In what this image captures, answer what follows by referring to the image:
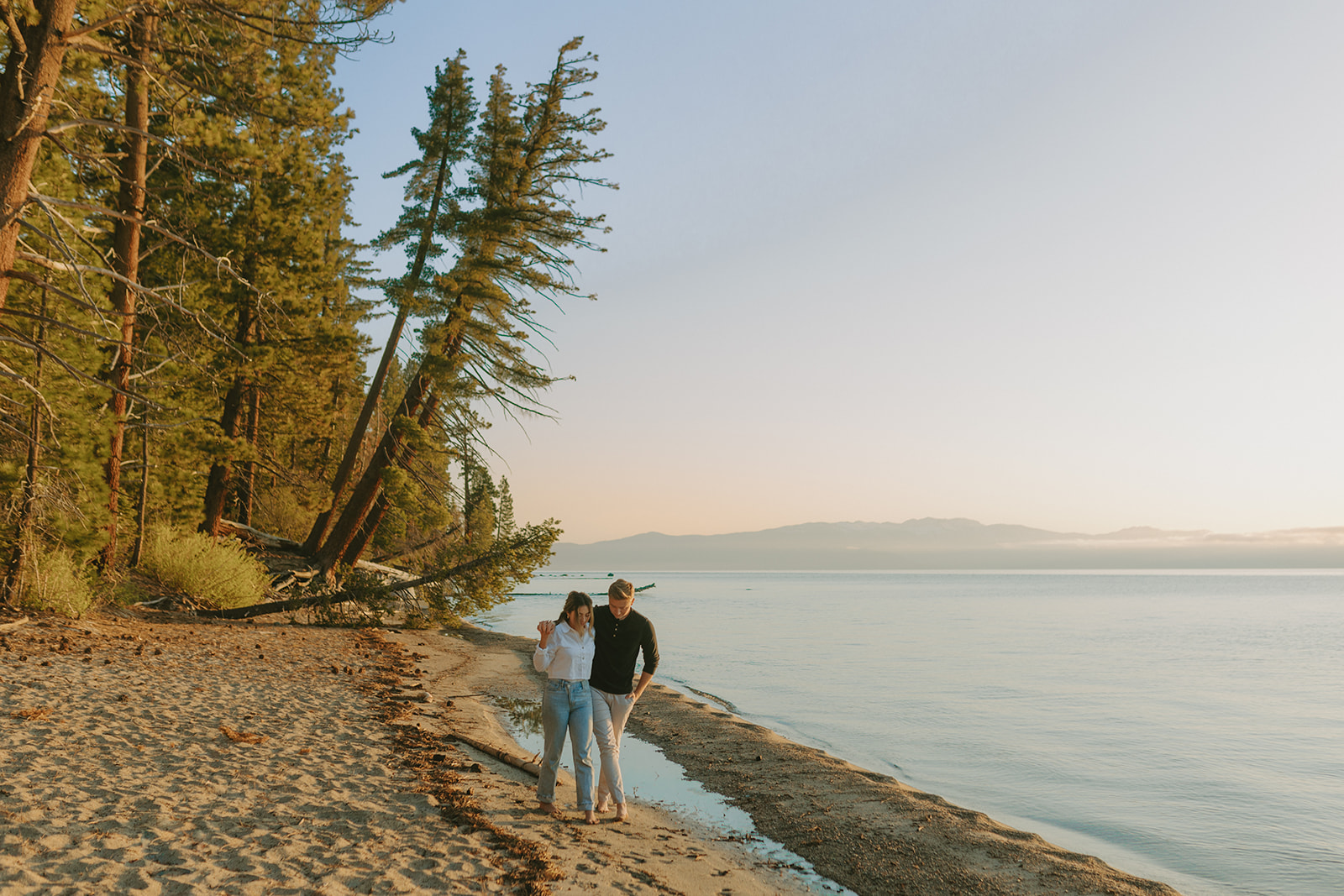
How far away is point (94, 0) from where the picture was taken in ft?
32.4

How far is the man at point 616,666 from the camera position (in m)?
6.91

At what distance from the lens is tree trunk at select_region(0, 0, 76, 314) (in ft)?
22.7

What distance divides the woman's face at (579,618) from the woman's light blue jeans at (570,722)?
49cm

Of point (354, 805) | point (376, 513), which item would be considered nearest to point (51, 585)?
point (376, 513)

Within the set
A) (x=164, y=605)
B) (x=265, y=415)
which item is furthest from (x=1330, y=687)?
(x=265, y=415)

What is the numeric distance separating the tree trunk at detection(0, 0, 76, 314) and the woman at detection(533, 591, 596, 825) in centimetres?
587

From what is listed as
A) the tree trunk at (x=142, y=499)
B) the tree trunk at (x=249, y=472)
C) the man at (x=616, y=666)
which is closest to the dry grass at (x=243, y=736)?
the man at (x=616, y=666)

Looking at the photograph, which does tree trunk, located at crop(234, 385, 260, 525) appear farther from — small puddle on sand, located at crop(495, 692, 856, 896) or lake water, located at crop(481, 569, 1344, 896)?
small puddle on sand, located at crop(495, 692, 856, 896)

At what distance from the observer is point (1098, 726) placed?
55.4 feet

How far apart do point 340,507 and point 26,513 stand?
36.9ft

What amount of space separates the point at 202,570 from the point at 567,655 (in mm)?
15568

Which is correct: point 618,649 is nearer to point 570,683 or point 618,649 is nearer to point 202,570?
point 570,683

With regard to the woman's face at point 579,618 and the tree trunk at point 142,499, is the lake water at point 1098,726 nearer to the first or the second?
the woman's face at point 579,618

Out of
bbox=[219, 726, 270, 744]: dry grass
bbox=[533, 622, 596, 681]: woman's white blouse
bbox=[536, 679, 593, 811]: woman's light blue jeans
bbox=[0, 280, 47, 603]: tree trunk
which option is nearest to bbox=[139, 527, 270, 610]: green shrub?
bbox=[0, 280, 47, 603]: tree trunk
